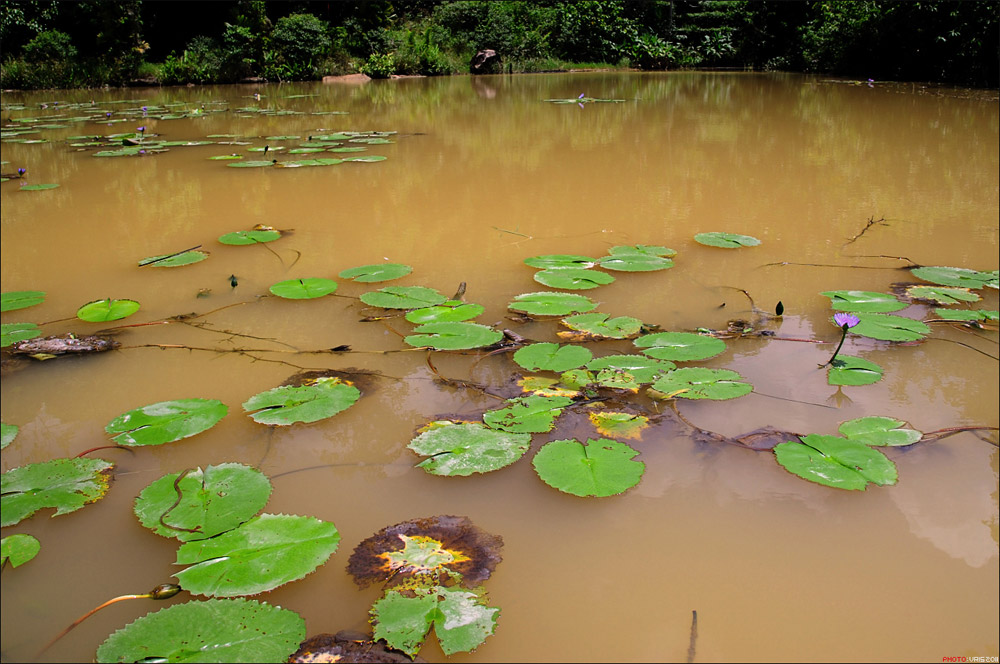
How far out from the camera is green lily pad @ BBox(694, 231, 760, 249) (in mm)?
2580

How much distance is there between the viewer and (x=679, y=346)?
1.73 metres

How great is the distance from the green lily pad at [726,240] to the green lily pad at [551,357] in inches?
44.7

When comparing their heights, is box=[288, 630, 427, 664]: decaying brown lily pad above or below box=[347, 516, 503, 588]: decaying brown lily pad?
below

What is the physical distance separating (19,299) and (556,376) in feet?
5.98

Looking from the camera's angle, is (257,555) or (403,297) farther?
(403,297)

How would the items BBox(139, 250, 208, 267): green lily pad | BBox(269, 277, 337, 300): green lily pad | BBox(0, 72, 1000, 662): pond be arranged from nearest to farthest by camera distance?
BBox(0, 72, 1000, 662): pond → BBox(269, 277, 337, 300): green lily pad → BBox(139, 250, 208, 267): green lily pad

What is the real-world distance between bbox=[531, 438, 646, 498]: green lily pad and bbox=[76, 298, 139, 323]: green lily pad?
1513 mm

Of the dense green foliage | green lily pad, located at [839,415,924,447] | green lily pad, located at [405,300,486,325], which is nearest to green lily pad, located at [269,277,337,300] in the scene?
green lily pad, located at [405,300,486,325]

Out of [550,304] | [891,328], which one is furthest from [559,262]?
[891,328]

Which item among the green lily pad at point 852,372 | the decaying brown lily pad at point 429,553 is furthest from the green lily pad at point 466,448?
the green lily pad at point 852,372

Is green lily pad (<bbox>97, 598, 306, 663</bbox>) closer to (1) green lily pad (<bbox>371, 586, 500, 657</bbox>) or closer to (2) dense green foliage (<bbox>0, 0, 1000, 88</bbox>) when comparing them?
(1) green lily pad (<bbox>371, 586, 500, 657</bbox>)

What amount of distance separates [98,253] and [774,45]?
64.6ft

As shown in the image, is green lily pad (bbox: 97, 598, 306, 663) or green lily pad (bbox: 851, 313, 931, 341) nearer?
green lily pad (bbox: 97, 598, 306, 663)

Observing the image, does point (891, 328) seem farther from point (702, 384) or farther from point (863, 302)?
point (702, 384)
